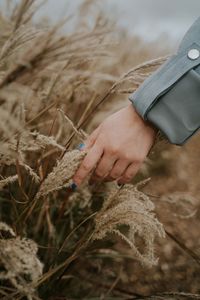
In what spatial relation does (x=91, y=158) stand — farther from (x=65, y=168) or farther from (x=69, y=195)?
(x=69, y=195)

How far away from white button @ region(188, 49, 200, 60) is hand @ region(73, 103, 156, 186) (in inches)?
8.1

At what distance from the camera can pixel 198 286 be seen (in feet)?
6.80

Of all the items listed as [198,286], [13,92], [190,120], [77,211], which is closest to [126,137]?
[190,120]

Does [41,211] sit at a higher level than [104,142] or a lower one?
lower

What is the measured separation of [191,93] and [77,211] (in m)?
0.88

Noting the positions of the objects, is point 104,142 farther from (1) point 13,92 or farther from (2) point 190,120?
(1) point 13,92

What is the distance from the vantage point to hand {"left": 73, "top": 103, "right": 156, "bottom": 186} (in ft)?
A: 3.74

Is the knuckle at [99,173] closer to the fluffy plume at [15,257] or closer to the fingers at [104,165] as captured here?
the fingers at [104,165]

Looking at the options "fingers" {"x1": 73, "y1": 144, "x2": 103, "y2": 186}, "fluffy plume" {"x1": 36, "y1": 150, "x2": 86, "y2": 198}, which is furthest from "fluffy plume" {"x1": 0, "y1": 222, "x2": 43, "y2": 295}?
"fingers" {"x1": 73, "y1": 144, "x2": 103, "y2": 186}

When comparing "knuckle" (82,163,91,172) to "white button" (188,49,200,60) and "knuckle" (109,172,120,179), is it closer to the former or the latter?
"knuckle" (109,172,120,179)

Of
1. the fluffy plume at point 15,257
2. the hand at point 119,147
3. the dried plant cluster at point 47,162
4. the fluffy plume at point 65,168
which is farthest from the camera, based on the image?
the hand at point 119,147

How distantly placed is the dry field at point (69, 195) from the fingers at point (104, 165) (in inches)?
2.4

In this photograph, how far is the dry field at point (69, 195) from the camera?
0.84m

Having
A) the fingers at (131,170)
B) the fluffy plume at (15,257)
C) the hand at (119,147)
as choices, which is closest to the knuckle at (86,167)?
the hand at (119,147)
